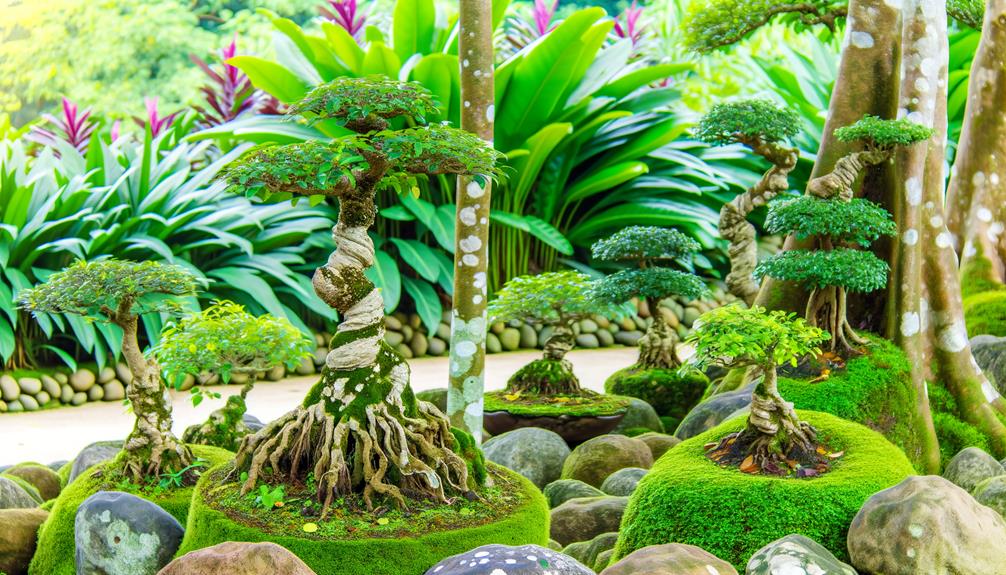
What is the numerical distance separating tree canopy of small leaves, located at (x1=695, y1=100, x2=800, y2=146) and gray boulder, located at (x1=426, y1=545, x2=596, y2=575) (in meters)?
2.92

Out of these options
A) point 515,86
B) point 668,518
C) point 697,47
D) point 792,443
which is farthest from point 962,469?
point 515,86

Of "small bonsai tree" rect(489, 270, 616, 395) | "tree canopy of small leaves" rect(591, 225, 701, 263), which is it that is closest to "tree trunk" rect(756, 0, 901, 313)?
"tree canopy of small leaves" rect(591, 225, 701, 263)

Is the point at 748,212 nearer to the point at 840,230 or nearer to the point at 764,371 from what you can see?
the point at 840,230

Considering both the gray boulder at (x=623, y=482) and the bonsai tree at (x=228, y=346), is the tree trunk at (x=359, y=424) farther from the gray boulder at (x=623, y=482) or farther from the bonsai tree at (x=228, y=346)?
the gray boulder at (x=623, y=482)

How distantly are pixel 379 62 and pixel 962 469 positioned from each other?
5738mm

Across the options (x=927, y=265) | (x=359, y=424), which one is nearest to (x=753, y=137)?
(x=927, y=265)

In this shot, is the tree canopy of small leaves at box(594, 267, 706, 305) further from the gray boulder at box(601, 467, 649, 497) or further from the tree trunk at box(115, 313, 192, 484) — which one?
the tree trunk at box(115, 313, 192, 484)

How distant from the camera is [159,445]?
3803mm

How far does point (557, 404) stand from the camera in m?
5.85

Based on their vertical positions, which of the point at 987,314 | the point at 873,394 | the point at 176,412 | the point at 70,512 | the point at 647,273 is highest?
the point at 647,273

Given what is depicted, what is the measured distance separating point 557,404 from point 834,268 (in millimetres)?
1877

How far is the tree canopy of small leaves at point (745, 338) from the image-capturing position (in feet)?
12.0

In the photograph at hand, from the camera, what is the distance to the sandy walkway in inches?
252

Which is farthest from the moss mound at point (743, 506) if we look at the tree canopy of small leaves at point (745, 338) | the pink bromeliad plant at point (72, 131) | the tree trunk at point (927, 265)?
the pink bromeliad plant at point (72, 131)
